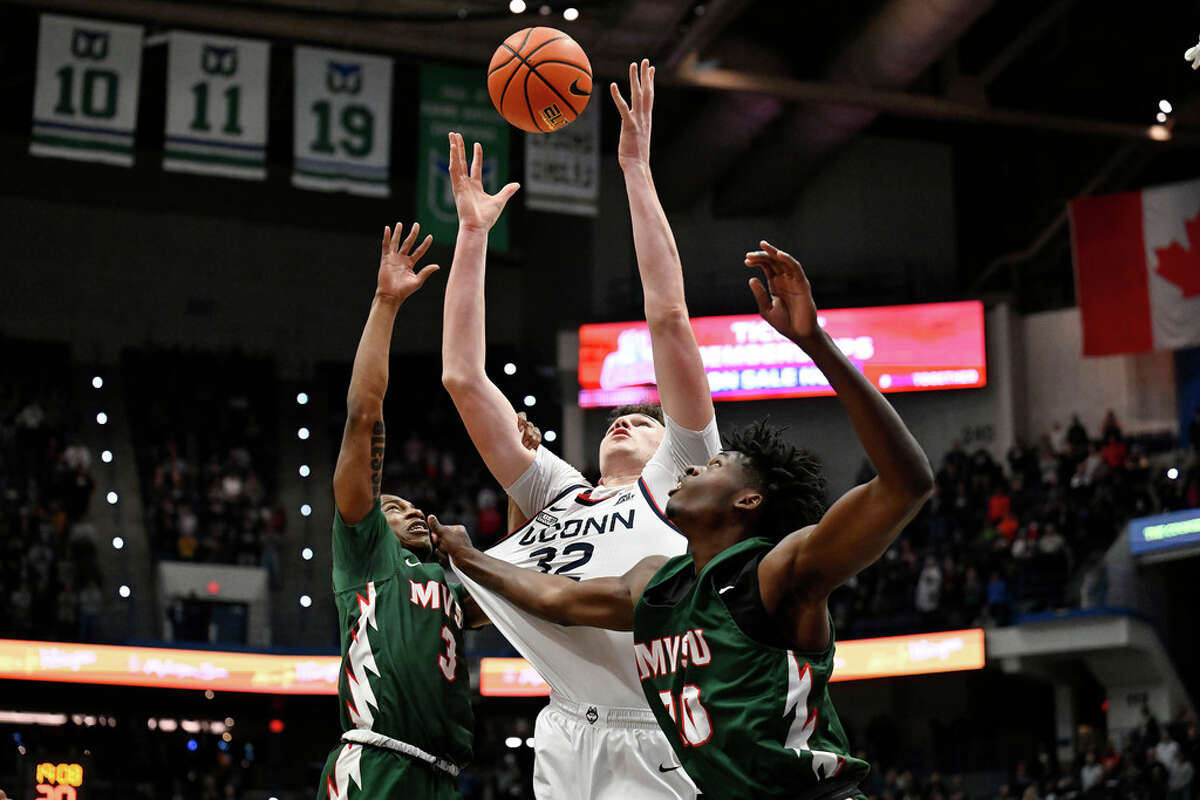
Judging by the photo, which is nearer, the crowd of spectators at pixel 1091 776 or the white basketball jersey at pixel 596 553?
the white basketball jersey at pixel 596 553

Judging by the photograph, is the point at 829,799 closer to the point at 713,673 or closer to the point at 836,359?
the point at 713,673

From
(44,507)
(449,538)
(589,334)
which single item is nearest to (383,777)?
(449,538)

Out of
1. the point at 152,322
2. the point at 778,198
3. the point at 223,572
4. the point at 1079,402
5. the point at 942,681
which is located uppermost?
the point at 778,198

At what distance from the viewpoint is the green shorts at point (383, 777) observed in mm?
4492

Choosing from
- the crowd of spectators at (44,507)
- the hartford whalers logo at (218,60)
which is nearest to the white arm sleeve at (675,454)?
the hartford whalers logo at (218,60)

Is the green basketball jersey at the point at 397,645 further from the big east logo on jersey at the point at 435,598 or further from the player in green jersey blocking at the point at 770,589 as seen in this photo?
the player in green jersey blocking at the point at 770,589

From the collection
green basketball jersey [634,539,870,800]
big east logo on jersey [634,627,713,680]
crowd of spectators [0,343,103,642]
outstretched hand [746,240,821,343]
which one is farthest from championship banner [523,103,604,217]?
outstretched hand [746,240,821,343]

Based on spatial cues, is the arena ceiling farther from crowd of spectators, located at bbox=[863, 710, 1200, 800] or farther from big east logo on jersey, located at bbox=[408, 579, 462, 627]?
big east logo on jersey, located at bbox=[408, 579, 462, 627]

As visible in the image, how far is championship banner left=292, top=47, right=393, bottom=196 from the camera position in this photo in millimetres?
18109

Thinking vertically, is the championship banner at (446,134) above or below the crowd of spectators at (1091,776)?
above

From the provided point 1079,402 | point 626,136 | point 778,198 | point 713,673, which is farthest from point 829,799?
point 778,198

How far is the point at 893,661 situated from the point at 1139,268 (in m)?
7.39

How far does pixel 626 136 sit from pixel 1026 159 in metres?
24.4

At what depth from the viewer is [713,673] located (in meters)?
3.33
